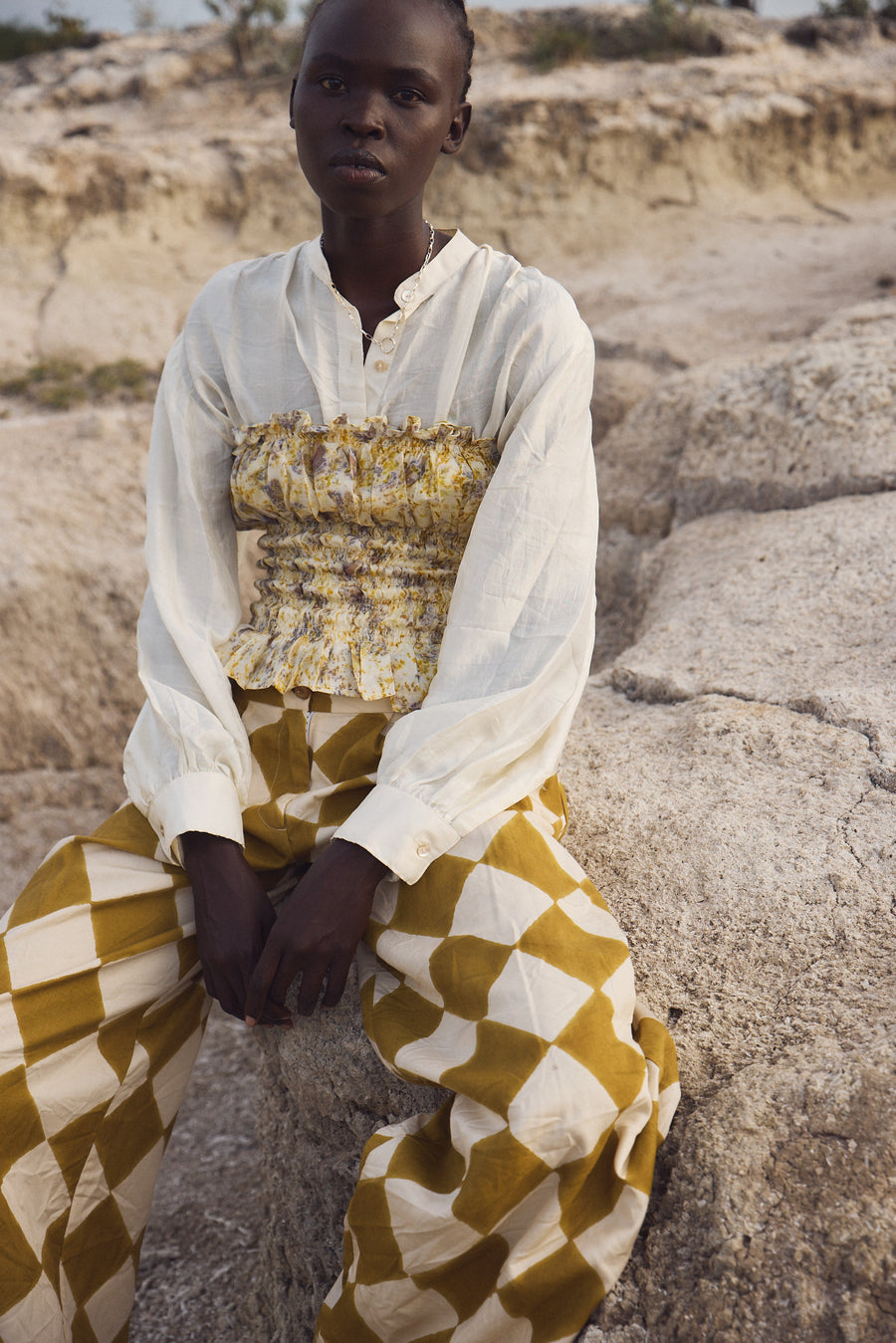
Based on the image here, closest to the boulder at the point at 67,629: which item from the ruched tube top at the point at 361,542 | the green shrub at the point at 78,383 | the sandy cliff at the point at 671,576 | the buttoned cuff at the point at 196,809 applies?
the sandy cliff at the point at 671,576

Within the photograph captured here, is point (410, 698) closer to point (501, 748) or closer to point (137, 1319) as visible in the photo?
point (501, 748)

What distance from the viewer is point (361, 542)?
59.0 inches

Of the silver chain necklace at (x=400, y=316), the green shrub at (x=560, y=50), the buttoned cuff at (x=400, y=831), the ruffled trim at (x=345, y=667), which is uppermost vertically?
the green shrub at (x=560, y=50)

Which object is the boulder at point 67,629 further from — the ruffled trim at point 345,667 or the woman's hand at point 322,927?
the woman's hand at point 322,927

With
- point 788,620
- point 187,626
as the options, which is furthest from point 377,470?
point 788,620

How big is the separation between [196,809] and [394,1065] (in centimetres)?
41

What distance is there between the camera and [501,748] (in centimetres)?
130

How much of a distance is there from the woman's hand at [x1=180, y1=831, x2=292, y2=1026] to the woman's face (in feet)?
2.93

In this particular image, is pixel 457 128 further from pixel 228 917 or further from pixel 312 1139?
pixel 312 1139

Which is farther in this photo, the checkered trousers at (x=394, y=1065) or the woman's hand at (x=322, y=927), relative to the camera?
the woman's hand at (x=322, y=927)

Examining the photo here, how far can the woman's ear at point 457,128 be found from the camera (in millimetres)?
1497

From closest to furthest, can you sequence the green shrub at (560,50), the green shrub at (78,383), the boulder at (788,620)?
1. the boulder at (788,620)
2. the green shrub at (78,383)
3. the green shrub at (560,50)

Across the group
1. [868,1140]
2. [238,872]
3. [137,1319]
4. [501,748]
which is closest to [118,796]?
[137,1319]

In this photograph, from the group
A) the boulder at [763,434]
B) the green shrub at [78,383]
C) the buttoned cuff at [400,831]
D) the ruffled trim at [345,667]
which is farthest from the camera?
the green shrub at [78,383]
